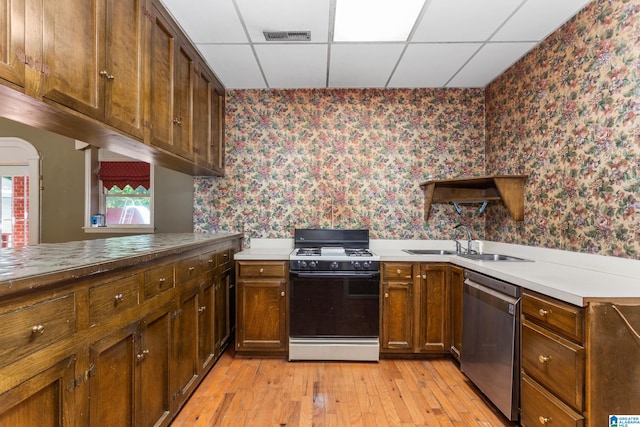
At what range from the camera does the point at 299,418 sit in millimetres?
1883

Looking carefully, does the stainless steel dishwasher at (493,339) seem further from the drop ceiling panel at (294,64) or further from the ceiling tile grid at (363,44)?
the drop ceiling panel at (294,64)

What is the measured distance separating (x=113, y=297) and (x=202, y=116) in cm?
186

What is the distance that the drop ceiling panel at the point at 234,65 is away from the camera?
2494 mm

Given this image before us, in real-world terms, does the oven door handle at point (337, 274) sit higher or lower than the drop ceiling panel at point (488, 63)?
lower

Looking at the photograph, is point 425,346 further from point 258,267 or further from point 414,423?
point 258,267

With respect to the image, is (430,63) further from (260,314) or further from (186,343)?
(186,343)

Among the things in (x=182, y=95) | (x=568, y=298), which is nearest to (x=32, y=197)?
(x=182, y=95)

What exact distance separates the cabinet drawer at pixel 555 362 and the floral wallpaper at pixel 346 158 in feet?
5.47

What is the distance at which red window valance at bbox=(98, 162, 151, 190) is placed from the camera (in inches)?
170

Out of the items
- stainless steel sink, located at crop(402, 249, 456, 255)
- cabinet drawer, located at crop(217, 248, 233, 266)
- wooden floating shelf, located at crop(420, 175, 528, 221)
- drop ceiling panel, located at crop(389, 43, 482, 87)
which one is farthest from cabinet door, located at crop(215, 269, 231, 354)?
drop ceiling panel, located at crop(389, 43, 482, 87)

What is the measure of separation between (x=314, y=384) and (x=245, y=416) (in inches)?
22.4

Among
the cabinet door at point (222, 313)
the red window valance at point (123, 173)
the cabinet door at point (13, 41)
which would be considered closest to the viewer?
the cabinet door at point (13, 41)

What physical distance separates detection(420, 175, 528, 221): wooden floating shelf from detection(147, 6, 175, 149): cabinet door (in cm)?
235

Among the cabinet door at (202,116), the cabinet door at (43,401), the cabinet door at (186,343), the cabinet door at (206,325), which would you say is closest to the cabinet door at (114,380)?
the cabinet door at (43,401)
